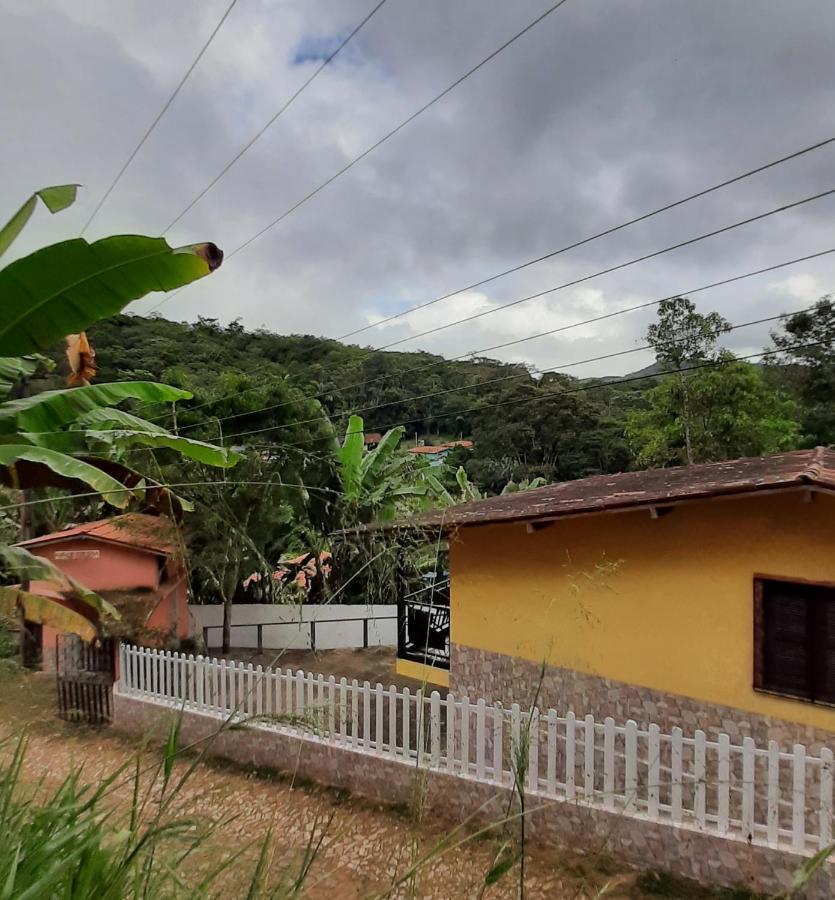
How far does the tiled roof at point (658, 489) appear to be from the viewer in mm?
4914

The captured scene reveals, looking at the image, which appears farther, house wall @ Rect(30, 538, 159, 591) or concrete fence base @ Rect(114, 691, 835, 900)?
house wall @ Rect(30, 538, 159, 591)

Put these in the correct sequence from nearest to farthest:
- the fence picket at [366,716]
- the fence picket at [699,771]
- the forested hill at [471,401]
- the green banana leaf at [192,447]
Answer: the fence picket at [699,771]
the green banana leaf at [192,447]
the fence picket at [366,716]
the forested hill at [471,401]

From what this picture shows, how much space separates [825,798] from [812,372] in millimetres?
27146

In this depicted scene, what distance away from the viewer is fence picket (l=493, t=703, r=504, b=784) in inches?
217

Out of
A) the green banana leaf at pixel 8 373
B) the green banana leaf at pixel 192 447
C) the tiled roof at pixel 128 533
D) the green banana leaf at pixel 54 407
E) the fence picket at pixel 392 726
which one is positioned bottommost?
the fence picket at pixel 392 726

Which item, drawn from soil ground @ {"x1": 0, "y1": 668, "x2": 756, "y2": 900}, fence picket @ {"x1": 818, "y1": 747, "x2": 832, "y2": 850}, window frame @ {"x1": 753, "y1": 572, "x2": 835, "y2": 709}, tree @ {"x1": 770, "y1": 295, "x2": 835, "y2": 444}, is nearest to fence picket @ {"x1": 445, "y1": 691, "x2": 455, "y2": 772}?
soil ground @ {"x1": 0, "y1": 668, "x2": 756, "y2": 900}

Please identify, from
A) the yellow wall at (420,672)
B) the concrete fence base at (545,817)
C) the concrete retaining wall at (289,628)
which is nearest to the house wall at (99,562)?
the concrete retaining wall at (289,628)

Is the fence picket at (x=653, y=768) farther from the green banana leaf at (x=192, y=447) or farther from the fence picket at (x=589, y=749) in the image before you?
the green banana leaf at (x=192, y=447)

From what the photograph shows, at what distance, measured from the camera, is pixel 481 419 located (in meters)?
39.7

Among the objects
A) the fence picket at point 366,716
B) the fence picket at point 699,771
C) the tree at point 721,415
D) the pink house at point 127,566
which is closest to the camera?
the fence picket at point 699,771

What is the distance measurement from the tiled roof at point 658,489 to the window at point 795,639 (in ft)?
3.25

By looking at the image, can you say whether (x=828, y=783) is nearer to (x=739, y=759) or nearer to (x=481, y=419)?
(x=739, y=759)

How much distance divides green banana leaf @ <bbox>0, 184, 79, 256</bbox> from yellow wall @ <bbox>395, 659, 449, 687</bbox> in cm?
616

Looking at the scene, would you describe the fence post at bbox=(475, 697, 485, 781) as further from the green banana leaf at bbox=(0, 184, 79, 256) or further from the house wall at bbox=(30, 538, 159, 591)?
the house wall at bbox=(30, 538, 159, 591)
